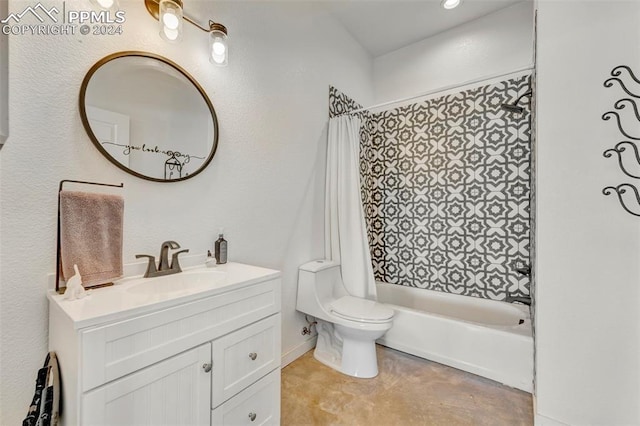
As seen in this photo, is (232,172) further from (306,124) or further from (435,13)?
(435,13)

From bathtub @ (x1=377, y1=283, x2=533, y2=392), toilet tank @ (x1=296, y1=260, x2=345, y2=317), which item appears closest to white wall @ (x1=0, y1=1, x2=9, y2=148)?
toilet tank @ (x1=296, y1=260, x2=345, y2=317)

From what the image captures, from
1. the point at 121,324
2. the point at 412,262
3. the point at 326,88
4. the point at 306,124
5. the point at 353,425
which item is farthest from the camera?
the point at 412,262

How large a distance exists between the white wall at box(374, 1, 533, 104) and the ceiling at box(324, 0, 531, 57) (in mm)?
89

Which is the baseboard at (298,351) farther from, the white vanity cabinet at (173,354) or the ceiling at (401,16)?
the ceiling at (401,16)

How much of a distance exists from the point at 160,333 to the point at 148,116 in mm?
1012

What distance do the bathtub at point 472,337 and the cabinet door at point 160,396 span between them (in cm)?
162

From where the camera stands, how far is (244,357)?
115 centimetres

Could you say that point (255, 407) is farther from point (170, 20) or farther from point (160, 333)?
point (170, 20)

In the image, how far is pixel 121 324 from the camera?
2.61ft

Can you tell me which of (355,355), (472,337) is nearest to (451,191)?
(472,337)

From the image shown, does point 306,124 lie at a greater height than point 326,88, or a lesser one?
lesser

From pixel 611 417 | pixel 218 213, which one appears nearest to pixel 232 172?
pixel 218 213

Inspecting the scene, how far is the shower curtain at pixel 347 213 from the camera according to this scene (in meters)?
2.24

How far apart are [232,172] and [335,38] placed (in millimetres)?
1813
